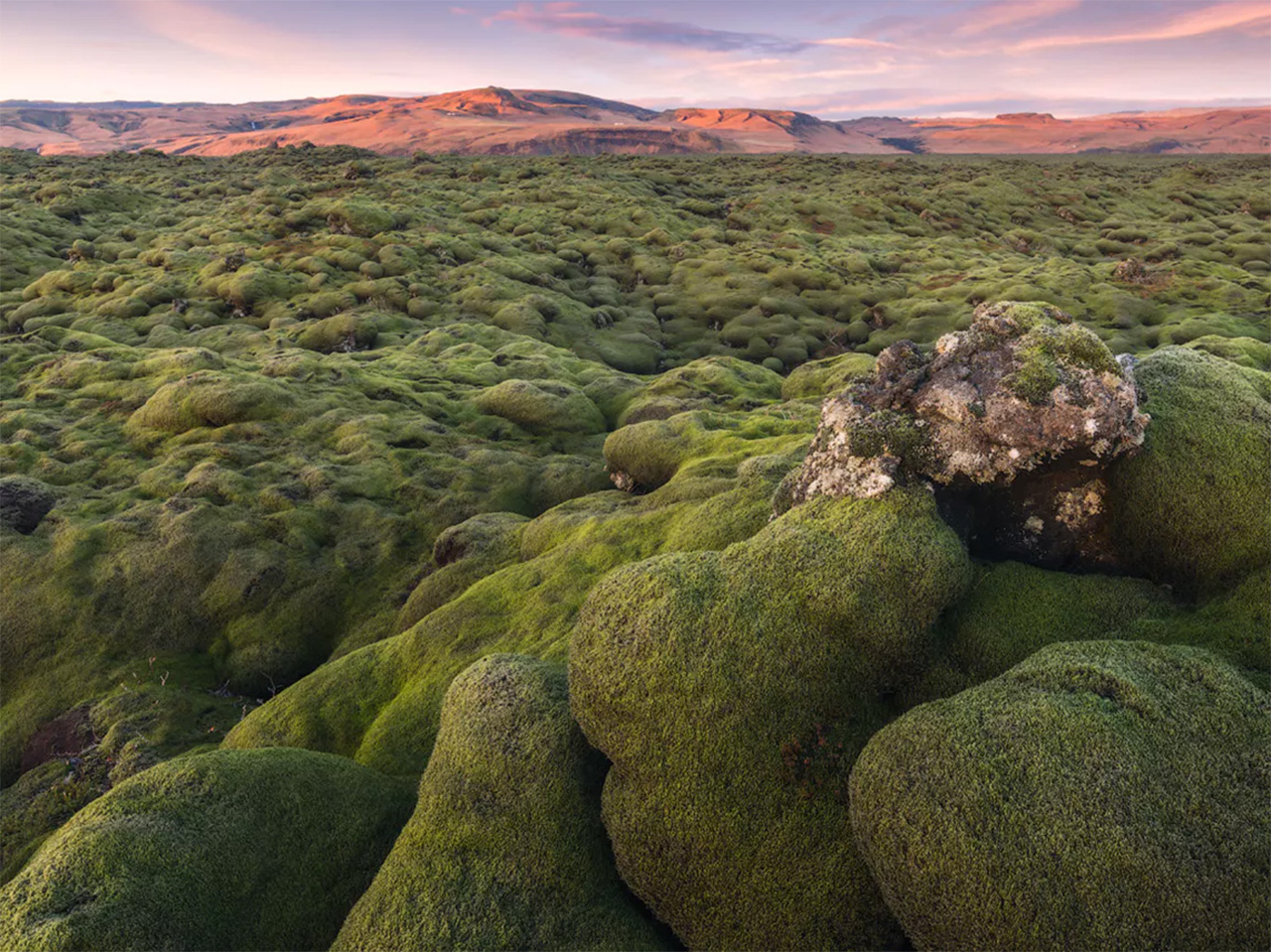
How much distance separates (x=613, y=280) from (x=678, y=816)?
52342 millimetres

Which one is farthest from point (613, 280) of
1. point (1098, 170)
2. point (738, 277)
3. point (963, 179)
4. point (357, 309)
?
point (1098, 170)

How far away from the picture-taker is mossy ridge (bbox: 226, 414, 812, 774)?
42.2 feet

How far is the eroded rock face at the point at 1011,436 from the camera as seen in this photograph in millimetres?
9367

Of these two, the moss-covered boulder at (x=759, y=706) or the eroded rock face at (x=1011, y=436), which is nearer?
the moss-covered boulder at (x=759, y=706)

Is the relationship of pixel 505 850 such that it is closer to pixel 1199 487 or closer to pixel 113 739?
pixel 1199 487

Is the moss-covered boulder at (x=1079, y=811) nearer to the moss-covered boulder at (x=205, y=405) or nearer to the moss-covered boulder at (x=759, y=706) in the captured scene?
the moss-covered boulder at (x=759, y=706)

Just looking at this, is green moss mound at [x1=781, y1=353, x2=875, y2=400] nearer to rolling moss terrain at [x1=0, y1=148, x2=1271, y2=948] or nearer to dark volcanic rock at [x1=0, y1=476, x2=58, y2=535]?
rolling moss terrain at [x1=0, y1=148, x2=1271, y2=948]

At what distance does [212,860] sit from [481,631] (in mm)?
6721

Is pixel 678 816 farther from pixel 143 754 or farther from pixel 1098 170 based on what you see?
pixel 1098 170

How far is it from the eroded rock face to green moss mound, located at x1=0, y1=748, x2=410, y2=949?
8.06 meters

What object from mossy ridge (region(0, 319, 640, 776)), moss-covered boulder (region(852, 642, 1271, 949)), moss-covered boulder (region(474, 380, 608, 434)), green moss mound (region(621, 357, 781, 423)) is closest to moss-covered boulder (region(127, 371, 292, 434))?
mossy ridge (region(0, 319, 640, 776))

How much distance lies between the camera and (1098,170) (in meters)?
125

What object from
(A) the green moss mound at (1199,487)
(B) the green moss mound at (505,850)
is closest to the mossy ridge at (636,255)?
(A) the green moss mound at (1199,487)

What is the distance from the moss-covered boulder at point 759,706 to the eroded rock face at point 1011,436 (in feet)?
2.73
